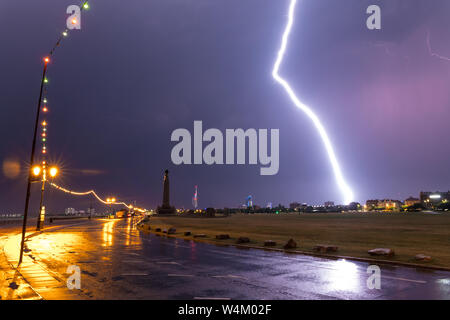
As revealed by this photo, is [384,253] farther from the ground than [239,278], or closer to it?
farther from the ground

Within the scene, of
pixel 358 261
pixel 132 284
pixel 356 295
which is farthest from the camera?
pixel 358 261

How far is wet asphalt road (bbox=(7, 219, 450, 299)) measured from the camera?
29.0 feet

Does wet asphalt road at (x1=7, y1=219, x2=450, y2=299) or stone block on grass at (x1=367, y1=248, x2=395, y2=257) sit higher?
stone block on grass at (x1=367, y1=248, x2=395, y2=257)

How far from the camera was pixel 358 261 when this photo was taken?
47.6ft

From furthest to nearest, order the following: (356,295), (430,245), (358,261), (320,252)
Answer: (430,245)
(320,252)
(358,261)
(356,295)

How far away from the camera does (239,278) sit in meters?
11.1

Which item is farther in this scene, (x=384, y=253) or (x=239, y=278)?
(x=384, y=253)

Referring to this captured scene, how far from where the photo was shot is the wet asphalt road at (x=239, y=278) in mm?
8852

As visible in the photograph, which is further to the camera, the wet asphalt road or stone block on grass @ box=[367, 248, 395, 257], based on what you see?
stone block on grass @ box=[367, 248, 395, 257]

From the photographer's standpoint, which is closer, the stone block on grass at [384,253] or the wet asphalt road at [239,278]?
the wet asphalt road at [239,278]

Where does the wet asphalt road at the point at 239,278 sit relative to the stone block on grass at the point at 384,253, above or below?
below
